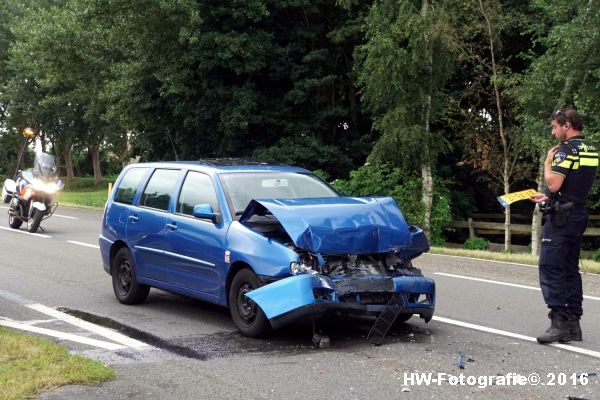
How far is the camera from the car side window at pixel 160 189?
829 centimetres

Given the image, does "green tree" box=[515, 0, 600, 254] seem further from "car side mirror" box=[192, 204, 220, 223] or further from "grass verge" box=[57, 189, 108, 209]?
"grass verge" box=[57, 189, 108, 209]

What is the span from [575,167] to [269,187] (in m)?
2.99

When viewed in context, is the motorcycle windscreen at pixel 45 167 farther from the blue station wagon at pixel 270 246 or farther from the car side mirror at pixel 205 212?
the car side mirror at pixel 205 212

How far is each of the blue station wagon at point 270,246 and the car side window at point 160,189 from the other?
2 cm

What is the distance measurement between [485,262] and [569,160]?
7423 millimetres

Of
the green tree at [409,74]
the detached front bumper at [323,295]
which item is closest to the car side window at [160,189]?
the detached front bumper at [323,295]

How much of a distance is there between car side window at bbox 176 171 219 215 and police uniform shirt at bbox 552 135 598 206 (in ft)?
10.6

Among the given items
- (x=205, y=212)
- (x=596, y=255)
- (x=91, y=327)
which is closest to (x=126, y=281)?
(x=91, y=327)

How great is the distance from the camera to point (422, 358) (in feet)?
20.1

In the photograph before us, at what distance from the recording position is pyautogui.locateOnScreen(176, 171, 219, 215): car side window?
764cm

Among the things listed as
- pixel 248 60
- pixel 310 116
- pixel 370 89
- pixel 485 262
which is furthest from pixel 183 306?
pixel 310 116

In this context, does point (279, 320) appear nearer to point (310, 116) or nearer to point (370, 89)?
point (370, 89)

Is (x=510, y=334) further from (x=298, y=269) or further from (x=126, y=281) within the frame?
(x=126, y=281)

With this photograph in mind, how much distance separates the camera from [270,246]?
21.7 ft
